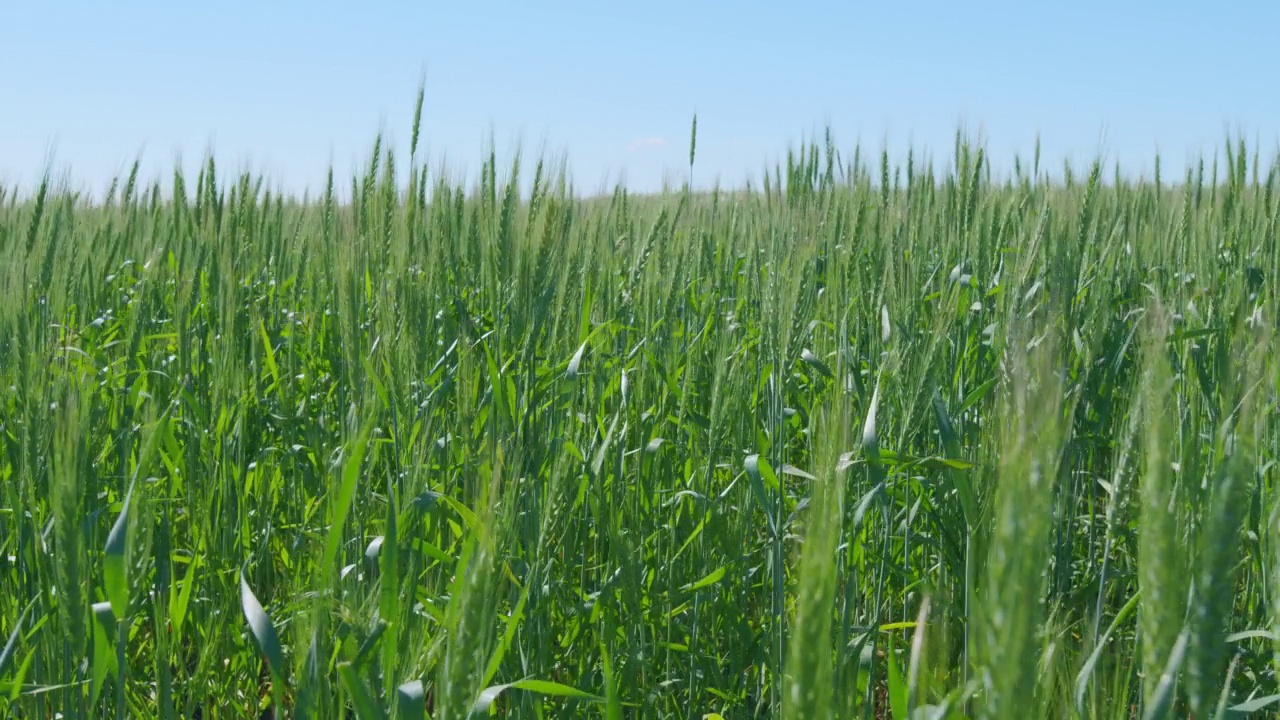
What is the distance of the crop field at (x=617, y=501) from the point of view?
0.83m

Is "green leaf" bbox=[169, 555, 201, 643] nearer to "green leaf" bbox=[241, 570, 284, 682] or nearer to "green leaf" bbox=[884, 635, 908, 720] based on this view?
"green leaf" bbox=[241, 570, 284, 682]

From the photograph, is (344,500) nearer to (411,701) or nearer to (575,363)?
(411,701)

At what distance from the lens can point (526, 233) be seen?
1.79 m

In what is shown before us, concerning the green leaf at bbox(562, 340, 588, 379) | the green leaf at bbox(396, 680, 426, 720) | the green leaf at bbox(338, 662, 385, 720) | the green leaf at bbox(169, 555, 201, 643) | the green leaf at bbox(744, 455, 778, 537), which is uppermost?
the green leaf at bbox(562, 340, 588, 379)

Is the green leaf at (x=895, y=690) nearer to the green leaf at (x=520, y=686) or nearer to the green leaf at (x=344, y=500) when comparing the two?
the green leaf at (x=520, y=686)

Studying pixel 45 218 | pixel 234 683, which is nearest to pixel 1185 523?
pixel 234 683

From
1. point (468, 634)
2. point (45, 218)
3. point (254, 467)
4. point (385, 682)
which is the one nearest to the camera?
point (468, 634)

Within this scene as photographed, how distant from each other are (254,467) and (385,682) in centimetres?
96

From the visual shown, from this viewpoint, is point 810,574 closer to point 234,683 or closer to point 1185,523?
point 1185,523

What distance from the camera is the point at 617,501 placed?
5.32 feet

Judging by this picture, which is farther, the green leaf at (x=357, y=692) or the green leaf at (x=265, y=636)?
the green leaf at (x=265, y=636)

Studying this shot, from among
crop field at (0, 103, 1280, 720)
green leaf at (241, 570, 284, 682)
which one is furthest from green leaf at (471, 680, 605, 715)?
green leaf at (241, 570, 284, 682)

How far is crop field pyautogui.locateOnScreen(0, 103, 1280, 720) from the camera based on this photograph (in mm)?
831

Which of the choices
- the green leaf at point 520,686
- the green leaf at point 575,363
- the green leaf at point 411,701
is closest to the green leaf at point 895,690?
the green leaf at point 520,686
